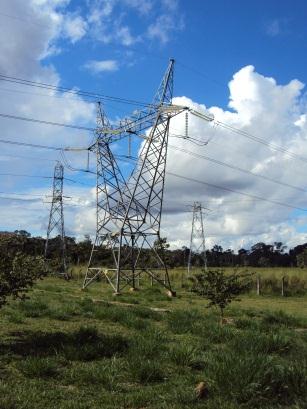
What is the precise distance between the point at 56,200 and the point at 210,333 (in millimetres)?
44835

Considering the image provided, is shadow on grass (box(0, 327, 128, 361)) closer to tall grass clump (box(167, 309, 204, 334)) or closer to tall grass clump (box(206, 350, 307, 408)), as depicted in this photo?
tall grass clump (box(167, 309, 204, 334))

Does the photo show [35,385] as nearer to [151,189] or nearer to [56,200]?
[151,189]

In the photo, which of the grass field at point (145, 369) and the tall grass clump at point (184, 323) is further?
the tall grass clump at point (184, 323)

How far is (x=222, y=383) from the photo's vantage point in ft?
22.4

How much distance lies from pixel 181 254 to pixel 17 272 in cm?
10842

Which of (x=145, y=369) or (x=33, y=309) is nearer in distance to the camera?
(x=145, y=369)

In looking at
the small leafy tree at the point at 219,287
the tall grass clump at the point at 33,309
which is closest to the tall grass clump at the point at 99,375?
the tall grass clump at the point at 33,309

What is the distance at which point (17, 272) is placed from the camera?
409 inches

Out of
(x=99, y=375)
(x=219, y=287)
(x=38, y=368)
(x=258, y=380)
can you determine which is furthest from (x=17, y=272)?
(x=219, y=287)

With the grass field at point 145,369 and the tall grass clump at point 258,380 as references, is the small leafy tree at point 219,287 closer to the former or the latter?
the grass field at point 145,369

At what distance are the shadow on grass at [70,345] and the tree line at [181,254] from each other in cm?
166

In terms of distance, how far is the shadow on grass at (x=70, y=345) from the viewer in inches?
364

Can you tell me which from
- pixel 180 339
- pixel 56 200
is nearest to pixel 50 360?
pixel 180 339

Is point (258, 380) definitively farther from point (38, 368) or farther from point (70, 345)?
point (70, 345)
